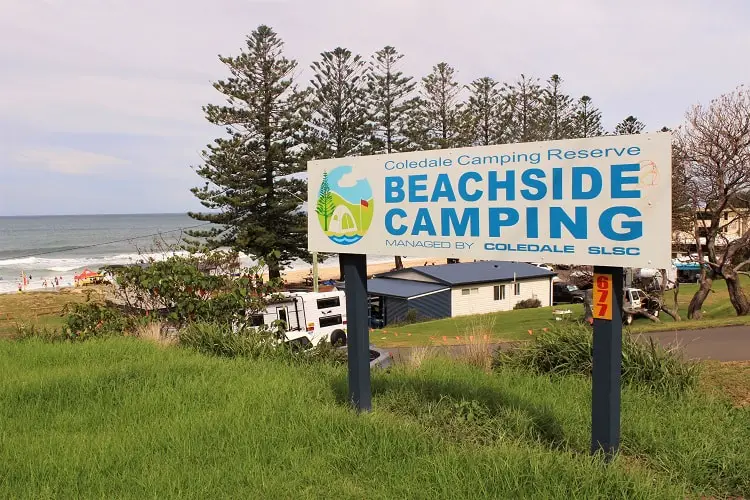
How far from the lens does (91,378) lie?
5555mm

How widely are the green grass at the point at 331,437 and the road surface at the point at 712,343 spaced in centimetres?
268

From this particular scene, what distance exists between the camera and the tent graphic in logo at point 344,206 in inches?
204

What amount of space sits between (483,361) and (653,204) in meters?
3.95

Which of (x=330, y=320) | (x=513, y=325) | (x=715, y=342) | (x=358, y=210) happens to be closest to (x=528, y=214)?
(x=358, y=210)

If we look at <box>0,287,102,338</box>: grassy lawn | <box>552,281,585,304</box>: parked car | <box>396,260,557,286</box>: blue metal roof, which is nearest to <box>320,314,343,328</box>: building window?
<box>396,260,557,286</box>: blue metal roof

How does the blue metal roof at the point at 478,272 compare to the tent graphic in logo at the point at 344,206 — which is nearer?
the tent graphic in logo at the point at 344,206

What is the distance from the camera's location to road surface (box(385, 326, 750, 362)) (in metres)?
8.35

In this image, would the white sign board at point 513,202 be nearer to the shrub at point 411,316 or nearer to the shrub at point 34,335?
the shrub at point 34,335

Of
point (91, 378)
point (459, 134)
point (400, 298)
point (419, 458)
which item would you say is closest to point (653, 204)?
point (419, 458)

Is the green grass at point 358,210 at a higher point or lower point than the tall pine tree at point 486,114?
lower

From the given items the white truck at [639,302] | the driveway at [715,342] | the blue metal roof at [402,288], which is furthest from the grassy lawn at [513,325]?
the blue metal roof at [402,288]

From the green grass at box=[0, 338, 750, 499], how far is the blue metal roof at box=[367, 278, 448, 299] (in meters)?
21.4

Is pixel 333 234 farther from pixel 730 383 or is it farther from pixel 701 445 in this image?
pixel 730 383

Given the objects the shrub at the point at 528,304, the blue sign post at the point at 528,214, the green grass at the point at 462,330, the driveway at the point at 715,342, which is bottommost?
the shrub at the point at 528,304
